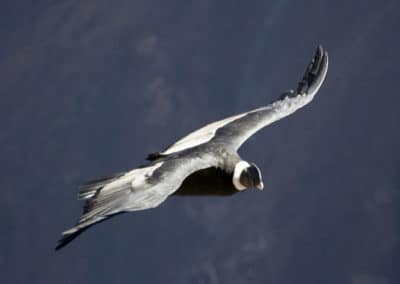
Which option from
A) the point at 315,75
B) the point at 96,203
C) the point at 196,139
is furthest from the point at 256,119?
the point at 96,203

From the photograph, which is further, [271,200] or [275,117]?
[271,200]

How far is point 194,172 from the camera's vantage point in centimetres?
1515

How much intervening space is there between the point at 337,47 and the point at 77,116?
16.5 ft

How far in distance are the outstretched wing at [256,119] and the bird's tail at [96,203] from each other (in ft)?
3.86

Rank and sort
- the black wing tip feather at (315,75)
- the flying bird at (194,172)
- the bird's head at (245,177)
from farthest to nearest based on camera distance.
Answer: the black wing tip feather at (315,75), the bird's head at (245,177), the flying bird at (194,172)

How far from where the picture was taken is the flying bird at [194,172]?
13227 mm

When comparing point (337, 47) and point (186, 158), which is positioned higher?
point (337, 47)

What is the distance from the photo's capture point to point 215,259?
82.6ft

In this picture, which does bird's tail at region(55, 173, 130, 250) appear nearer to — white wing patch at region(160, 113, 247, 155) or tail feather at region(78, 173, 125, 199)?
tail feather at region(78, 173, 125, 199)

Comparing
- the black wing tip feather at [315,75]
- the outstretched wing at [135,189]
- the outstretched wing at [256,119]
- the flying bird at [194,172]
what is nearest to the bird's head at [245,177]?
the flying bird at [194,172]

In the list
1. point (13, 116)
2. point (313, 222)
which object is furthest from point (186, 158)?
point (13, 116)

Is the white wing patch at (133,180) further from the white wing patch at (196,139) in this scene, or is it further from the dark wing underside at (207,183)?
the white wing patch at (196,139)

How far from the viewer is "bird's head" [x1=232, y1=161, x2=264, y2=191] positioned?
1506cm

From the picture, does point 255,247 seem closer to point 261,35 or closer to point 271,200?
point 271,200
